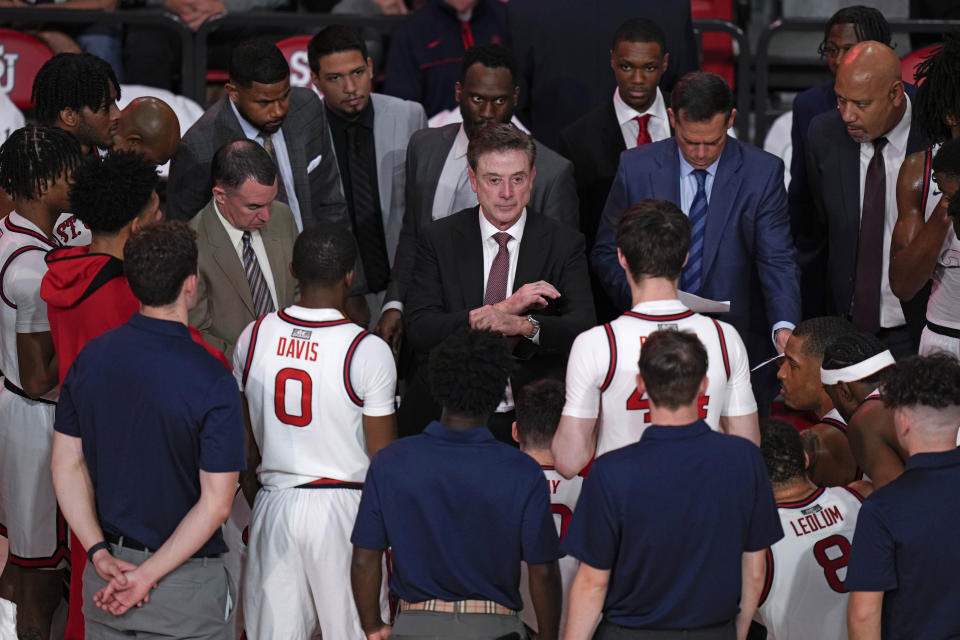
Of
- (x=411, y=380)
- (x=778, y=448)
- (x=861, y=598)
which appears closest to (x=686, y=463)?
(x=861, y=598)

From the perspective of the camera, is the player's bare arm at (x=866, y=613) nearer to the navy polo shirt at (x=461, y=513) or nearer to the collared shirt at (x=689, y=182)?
the navy polo shirt at (x=461, y=513)

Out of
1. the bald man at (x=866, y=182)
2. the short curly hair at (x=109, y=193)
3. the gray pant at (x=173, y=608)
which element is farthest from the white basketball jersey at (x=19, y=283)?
the bald man at (x=866, y=182)

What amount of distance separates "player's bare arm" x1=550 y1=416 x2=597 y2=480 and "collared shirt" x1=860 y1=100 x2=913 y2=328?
2249mm

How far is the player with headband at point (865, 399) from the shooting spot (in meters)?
4.43

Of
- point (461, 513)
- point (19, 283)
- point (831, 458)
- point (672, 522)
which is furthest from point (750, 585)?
point (19, 283)

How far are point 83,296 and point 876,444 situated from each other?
9.04 ft

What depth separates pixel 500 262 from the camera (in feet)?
16.7

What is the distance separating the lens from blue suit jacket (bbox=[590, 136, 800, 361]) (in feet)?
18.0

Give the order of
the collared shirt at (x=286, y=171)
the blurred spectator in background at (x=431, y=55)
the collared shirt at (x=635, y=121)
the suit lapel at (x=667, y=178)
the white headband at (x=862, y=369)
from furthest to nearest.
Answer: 1. the blurred spectator in background at (x=431, y=55)
2. the collared shirt at (x=635, y=121)
3. the collared shirt at (x=286, y=171)
4. the suit lapel at (x=667, y=178)
5. the white headband at (x=862, y=369)

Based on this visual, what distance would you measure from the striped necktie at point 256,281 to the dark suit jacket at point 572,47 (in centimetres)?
226

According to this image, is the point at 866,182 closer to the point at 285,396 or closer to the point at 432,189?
the point at 432,189

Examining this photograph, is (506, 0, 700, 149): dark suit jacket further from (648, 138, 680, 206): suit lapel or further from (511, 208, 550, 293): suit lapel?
(511, 208, 550, 293): suit lapel

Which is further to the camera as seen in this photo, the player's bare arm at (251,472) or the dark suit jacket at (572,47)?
the dark suit jacket at (572,47)

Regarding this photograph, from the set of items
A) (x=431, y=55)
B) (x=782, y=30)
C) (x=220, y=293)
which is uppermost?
(x=782, y=30)
